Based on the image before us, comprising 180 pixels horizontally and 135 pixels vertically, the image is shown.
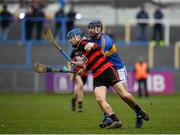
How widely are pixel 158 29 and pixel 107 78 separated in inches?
874

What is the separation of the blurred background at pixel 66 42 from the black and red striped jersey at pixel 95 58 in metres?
19.7

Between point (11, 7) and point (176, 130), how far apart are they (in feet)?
81.9

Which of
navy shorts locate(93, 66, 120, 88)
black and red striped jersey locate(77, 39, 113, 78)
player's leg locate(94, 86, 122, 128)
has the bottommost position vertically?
player's leg locate(94, 86, 122, 128)

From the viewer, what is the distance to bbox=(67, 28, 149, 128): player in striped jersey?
54.9 feet

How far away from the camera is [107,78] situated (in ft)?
55.3

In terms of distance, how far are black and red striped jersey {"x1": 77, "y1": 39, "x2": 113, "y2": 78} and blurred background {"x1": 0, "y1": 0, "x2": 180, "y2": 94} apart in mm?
19657

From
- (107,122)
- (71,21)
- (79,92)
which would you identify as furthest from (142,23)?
(107,122)

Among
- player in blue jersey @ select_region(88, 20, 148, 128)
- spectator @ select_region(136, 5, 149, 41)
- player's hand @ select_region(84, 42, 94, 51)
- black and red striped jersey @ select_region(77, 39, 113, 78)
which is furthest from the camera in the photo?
spectator @ select_region(136, 5, 149, 41)

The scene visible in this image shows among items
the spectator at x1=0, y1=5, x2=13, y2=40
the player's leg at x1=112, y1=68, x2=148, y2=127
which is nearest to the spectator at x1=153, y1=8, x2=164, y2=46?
the spectator at x1=0, y1=5, x2=13, y2=40

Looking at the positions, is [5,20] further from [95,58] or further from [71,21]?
[95,58]

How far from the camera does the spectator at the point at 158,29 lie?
3866 centimetres

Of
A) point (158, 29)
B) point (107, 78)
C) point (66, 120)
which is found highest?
point (158, 29)

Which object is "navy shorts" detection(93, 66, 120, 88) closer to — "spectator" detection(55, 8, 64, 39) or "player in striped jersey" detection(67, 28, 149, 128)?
"player in striped jersey" detection(67, 28, 149, 128)

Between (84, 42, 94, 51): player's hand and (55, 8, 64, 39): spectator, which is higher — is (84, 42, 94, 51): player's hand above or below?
below
